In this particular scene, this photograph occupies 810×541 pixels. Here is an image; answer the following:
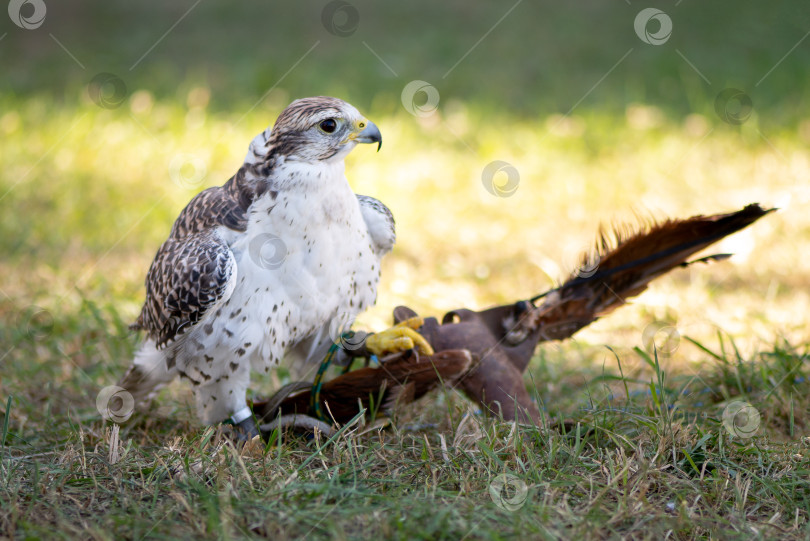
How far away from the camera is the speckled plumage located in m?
2.84
